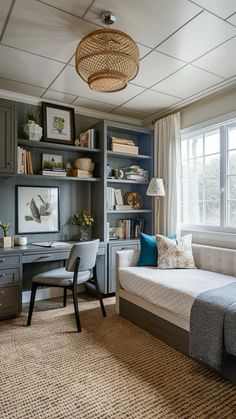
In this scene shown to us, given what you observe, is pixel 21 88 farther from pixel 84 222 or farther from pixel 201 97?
pixel 201 97

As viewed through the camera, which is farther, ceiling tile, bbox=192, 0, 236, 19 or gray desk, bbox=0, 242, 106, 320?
gray desk, bbox=0, 242, 106, 320

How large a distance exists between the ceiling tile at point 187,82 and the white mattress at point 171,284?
2.01 metres

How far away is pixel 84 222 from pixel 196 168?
1.63m

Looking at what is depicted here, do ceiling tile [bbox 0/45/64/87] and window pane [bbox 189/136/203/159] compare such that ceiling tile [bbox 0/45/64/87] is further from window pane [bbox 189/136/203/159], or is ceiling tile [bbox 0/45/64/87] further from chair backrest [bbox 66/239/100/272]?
window pane [bbox 189/136/203/159]

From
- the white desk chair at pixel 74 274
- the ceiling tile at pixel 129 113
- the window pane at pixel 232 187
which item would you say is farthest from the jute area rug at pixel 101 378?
the ceiling tile at pixel 129 113

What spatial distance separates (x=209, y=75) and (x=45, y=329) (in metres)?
3.01

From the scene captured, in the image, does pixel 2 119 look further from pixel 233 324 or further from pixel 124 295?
pixel 233 324

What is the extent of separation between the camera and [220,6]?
1856 mm

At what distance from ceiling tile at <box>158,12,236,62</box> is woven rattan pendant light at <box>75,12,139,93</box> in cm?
46

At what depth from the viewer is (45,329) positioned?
8.38 feet

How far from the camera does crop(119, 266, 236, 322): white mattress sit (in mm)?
2080

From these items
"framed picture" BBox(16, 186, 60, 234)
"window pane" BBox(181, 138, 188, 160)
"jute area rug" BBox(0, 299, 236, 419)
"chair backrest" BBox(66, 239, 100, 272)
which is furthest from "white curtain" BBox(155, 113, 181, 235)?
"jute area rug" BBox(0, 299, 236, 419)

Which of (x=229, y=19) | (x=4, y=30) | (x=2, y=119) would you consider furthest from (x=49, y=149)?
(x=229, y=19)

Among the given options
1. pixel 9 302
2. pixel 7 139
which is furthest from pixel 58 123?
pixel 9 302
